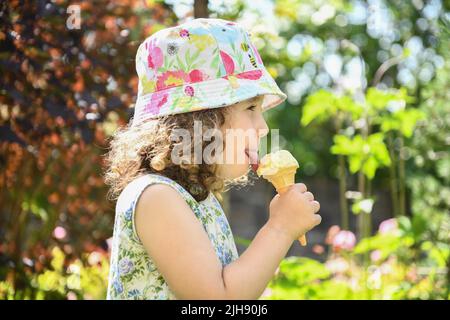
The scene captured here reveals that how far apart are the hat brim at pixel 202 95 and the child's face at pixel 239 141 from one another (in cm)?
6

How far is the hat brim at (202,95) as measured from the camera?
183 centimetres

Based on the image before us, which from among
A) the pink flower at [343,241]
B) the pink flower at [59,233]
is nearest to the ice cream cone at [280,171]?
the pink flower at [343,241]

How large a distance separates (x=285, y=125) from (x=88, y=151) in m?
7.93

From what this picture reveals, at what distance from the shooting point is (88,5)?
136 inches

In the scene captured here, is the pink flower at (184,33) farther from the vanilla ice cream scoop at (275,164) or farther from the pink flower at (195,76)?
the vanilla ice cream scoop at (275,164)

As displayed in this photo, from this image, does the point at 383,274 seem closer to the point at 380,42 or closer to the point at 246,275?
the point at 246,275

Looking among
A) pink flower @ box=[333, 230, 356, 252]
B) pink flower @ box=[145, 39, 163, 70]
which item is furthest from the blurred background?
pink flower @ box=[145, 39, 163, 70]

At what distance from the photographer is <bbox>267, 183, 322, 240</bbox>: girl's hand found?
1.75 meters

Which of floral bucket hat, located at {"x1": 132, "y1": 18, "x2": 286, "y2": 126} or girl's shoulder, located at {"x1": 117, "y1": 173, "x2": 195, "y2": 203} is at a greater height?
floral bucket hat, located at {"x1": 132, "y1": 18, "x2": 286, "y2": 126}

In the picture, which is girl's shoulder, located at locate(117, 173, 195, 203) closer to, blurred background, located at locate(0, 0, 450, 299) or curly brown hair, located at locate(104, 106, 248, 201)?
curly brown hair, located at locate(104, 106, 248, 201)

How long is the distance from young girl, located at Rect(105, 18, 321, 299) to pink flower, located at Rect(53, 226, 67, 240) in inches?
84.2

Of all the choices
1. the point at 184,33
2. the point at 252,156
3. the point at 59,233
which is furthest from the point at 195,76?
the point at 59,233

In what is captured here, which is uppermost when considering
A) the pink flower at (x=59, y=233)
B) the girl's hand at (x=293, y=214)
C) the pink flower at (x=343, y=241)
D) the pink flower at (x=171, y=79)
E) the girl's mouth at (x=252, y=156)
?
the pink flower at (x=171, y=79)

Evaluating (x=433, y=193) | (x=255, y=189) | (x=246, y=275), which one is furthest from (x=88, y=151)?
(x=255, y=189)
